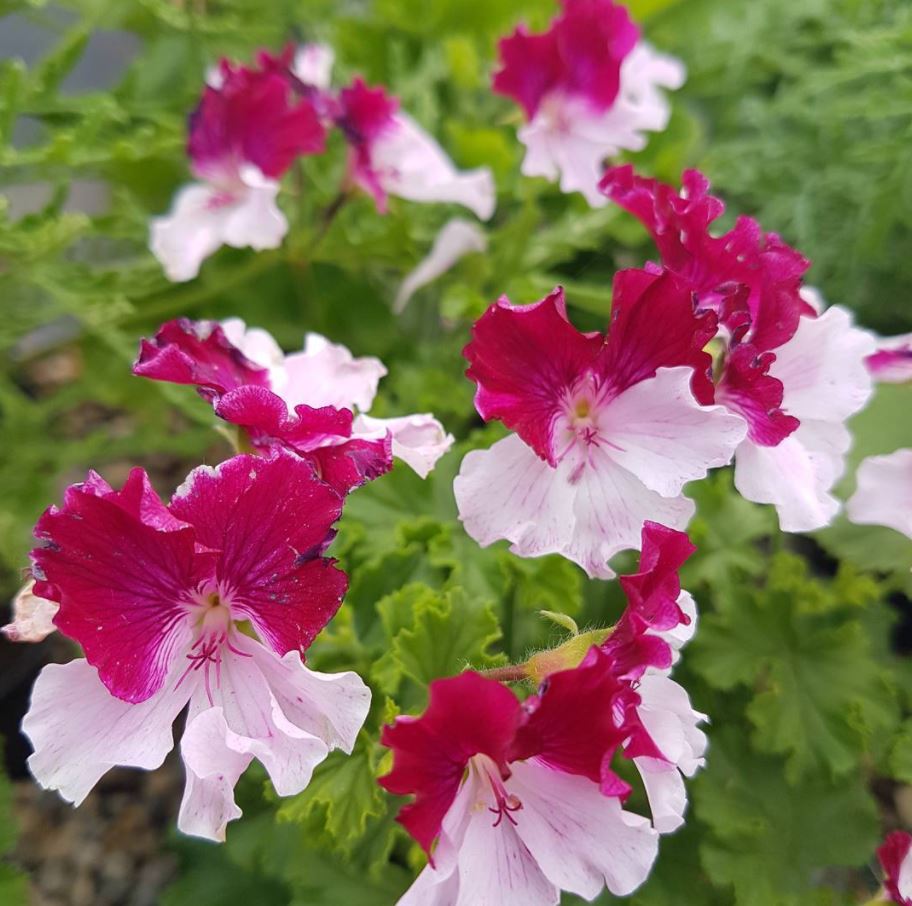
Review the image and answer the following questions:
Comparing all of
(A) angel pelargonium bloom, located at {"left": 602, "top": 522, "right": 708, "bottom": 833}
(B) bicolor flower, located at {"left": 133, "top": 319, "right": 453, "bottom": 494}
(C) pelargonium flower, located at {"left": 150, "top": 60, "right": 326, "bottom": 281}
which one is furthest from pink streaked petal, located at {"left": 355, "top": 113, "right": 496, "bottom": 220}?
(A) angel pelargonium bloom, located at {"left": 602, "top": 522, "right": 708, "bottom": 833}

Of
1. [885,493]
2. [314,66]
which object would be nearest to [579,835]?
[885,493]

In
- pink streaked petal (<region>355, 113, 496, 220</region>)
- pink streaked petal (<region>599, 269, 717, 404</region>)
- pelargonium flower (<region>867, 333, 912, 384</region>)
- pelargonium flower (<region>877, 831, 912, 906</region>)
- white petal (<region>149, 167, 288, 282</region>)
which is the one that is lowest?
pelargonium flower (<region>877, 831, 912, 906</region>)

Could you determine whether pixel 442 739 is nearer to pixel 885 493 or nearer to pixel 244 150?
pixel 885 493

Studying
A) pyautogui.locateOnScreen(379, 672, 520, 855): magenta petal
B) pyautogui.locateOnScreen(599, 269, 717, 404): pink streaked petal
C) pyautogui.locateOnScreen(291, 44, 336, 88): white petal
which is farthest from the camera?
pyautogui.locateOnScreen(291, 44, 336, 88): white petal

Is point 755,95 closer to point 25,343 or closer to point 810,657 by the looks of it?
point 810,657

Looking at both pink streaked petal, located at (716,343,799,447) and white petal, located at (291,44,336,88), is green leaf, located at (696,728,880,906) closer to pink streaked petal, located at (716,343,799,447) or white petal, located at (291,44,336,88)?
pink streaked petal, located at (716,343,799,447)

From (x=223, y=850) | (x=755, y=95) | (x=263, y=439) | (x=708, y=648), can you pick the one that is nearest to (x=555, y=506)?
(x=263, y=439)
